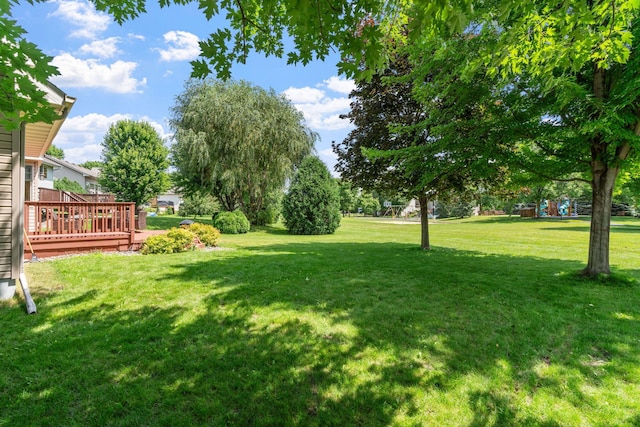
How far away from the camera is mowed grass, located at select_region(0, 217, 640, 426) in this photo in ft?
8.45

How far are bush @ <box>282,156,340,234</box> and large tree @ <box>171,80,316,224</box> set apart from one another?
2.02 metres

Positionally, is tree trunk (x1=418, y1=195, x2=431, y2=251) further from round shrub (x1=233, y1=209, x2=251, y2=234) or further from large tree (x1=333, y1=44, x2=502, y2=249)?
round shrub (x1=233, y1=209, x2=251, y2=234)

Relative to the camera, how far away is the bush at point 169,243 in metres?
8.70

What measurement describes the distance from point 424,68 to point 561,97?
268 cm

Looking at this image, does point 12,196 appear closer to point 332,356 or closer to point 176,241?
point 176,241

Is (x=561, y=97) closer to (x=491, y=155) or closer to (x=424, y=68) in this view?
(x=491, y=155)

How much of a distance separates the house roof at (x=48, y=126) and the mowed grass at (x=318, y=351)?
2.33 metres

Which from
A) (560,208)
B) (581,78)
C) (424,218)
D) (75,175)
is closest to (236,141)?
(424,218)

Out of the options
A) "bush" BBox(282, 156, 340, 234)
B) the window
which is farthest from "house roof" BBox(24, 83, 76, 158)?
the window

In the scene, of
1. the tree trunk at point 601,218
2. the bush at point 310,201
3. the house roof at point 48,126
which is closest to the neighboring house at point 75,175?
the bush at point 310,201

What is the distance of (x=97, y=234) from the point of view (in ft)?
27.4

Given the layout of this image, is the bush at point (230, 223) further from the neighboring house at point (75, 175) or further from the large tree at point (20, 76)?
the neighboring house at point (75, 175)

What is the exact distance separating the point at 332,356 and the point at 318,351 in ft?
0.60

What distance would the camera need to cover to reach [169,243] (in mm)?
8969
